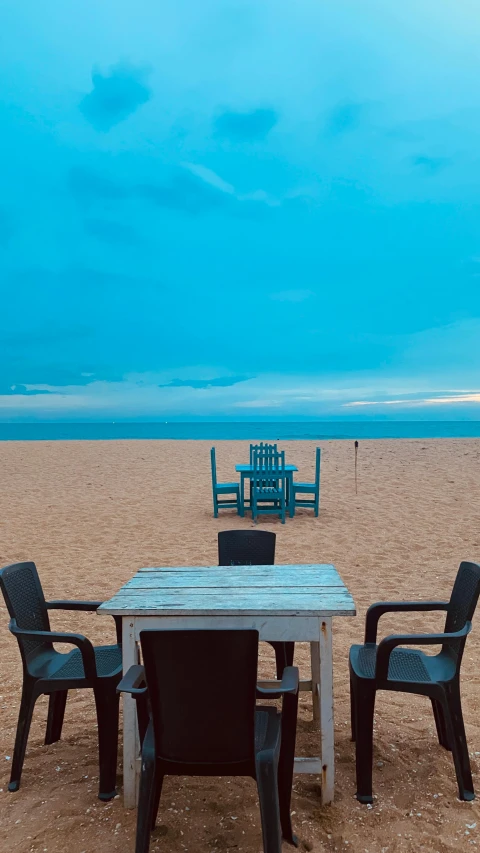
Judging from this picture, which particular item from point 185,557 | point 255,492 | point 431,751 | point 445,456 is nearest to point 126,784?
point 431,751

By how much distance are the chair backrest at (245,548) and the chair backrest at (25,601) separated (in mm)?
1216

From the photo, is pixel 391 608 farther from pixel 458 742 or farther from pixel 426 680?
pixel 458 742

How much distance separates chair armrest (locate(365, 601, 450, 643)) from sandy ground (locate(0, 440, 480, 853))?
1.91ft

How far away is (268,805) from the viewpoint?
204cm

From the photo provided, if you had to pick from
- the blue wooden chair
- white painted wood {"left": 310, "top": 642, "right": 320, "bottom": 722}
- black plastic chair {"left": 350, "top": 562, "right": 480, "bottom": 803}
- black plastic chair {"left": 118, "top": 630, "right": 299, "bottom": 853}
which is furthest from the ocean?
black plastic chair {"left": 118, "top": 630, "right": 299, "bottom": 853}

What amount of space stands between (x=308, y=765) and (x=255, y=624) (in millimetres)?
668

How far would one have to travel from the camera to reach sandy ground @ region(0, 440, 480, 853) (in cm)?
242

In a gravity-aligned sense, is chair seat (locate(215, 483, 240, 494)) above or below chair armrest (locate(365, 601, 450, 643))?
below

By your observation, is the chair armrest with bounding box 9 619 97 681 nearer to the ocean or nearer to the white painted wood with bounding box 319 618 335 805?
the white painted wood with bounding box 319 618 335 805

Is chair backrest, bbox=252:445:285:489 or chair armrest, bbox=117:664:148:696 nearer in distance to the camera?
chair armrest, bbox=117:664:148:696

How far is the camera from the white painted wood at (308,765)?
2.57 meters

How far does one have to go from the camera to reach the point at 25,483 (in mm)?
16047

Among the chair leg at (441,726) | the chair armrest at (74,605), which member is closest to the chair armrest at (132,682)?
the chair armrest at (74,605)

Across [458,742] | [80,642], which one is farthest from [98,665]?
[458,742]
